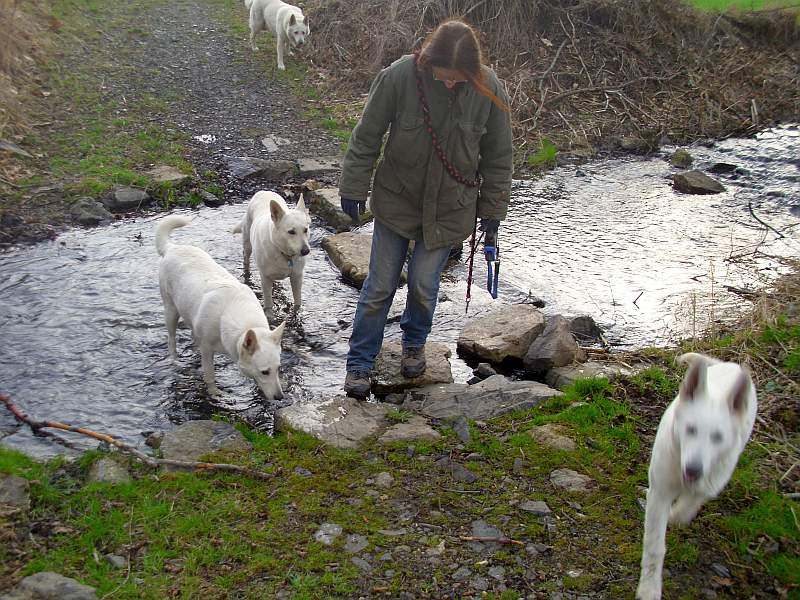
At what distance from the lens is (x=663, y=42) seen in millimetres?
13828

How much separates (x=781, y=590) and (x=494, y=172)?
2973 mm

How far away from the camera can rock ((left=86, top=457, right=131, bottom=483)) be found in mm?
4043

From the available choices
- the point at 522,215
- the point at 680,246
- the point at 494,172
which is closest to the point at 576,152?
the point at 522,215

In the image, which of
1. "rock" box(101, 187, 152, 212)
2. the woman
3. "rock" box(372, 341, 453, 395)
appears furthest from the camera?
"rock" box(101, 187, 152, 212)

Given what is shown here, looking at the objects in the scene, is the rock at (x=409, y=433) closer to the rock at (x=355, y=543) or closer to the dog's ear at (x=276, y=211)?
the rock at (x=355, y=543)

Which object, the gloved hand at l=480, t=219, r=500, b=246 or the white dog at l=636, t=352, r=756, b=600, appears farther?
the gloved hand at l=480, t=219, r=500, b=246

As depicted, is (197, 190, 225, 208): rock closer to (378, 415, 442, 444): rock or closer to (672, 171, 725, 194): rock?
(378, 415, 442, 444): rock

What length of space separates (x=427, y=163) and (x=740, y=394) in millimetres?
2466

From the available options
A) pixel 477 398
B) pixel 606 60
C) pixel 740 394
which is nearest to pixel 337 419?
pixel 477 398

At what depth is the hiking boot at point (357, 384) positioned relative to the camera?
17.4ft

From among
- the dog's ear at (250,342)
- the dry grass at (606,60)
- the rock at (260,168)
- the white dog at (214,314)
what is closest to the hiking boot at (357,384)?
the white dog at (214,314)

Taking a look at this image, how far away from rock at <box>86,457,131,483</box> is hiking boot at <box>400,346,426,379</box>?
2254 mm

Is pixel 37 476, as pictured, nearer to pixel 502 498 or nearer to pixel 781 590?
pixel 502 498

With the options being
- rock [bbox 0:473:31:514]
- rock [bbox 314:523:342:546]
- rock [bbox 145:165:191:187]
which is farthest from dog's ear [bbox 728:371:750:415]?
rock [bbox 145:165:191:187]
